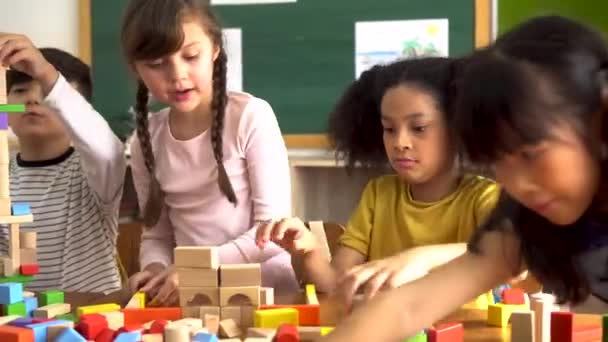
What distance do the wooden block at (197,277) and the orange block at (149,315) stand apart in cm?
3

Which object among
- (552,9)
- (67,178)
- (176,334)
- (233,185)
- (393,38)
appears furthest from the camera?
(393,38)

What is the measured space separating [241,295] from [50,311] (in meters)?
0.22

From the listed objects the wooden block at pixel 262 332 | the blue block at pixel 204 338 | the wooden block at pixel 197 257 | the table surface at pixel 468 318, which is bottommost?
the table surface at pixel 468 318

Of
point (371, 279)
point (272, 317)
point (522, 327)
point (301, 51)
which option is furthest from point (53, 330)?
point (301, 51)

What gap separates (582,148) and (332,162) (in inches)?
71.3

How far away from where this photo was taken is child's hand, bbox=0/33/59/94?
115 centimetres

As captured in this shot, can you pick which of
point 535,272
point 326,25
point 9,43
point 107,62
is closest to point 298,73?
point 326,25

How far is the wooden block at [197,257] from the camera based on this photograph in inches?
36.2

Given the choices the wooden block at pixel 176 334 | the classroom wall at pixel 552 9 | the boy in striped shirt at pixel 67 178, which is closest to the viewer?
the wooden block at pixel 176 334

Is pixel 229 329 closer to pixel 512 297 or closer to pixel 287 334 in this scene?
pixel 287 334

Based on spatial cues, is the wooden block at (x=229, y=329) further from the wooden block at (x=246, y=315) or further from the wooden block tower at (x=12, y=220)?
the wooden block tower at (x=12, y=220)

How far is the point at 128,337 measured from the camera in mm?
788

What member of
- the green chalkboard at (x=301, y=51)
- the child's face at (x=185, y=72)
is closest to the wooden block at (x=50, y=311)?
the child's face at (x=185, y=72)

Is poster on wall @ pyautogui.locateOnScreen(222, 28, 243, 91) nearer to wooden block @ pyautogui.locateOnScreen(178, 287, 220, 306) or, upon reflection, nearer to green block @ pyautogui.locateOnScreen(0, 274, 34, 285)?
green block @ pyautogui.locateOnScreen(0, 274, 34, 285)
